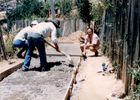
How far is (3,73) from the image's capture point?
159 inches

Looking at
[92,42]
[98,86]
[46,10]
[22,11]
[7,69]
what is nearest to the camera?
[98,86]

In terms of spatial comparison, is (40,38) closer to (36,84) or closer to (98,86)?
(36,84)

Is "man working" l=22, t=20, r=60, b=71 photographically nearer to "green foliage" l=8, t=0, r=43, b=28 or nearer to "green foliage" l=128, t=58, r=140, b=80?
"green foliage" l=128, t=58, r=140, b=80

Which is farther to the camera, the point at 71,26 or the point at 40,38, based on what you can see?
the point at 71,26

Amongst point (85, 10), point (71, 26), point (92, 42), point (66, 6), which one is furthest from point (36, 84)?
point (66, 6)

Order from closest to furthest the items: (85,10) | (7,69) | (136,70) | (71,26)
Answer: (136,70)
(7,69)
(85,10)
(71,26)

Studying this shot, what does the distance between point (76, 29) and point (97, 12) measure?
124 inches

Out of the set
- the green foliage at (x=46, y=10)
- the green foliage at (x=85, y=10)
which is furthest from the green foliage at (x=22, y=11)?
the green foliage at (x=85, y=10)

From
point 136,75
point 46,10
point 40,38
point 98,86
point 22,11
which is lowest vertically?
point 98,86

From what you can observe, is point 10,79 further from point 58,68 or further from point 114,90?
point 114,90

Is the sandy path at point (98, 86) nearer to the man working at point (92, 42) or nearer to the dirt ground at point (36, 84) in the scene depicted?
the dirt ground at point (36, 84)

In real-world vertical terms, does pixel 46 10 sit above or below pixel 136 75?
above

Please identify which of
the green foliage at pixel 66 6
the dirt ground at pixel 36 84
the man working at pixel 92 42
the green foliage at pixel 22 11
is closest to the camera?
the dirt ground at pixel 36 84

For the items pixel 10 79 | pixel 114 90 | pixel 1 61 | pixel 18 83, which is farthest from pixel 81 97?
pixel 1 61
